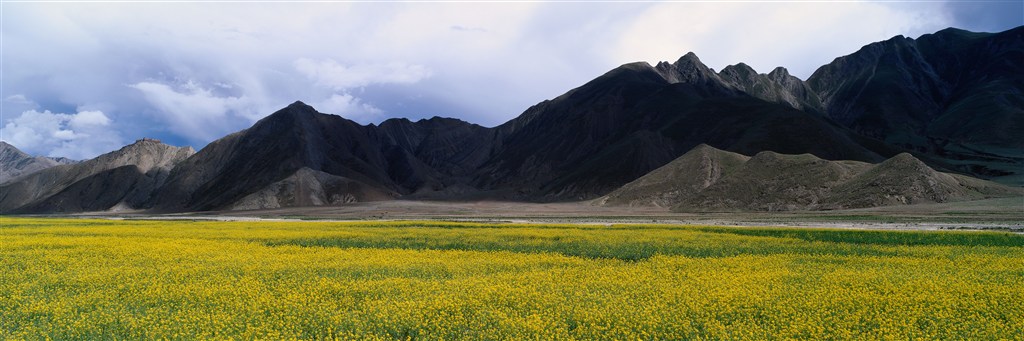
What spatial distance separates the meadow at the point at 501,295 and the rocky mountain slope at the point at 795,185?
62.7 m

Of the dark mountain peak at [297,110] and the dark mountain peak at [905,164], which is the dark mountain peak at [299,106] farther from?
the dark mountain peak at [905,164]

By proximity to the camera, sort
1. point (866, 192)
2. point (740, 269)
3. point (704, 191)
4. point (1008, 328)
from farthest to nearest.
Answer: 1. point (704, 191)
2. point (866, 192)
3. point (740, 269)
4. point (1008, 328)

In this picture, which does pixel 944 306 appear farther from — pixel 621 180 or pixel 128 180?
pixel 128 180

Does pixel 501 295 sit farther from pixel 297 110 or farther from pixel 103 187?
pixel 103 187

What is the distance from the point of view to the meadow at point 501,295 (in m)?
10.8

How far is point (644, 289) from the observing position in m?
14.0

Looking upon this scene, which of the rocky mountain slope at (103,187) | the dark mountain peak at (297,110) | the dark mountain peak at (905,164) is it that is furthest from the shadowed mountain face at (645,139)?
the rocky mountain slope at (103,187)

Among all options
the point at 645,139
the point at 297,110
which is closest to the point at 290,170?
the point at 297,110

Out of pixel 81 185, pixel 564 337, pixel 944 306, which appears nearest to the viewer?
pixel 564 337

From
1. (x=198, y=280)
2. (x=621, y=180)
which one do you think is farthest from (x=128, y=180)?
(x=198, y=280)

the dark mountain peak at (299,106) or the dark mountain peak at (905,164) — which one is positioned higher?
the dark mountain peak at (299,106)

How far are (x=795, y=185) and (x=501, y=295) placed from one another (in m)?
86.3

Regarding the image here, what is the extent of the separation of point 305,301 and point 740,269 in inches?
540

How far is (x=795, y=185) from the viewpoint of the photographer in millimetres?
85562
